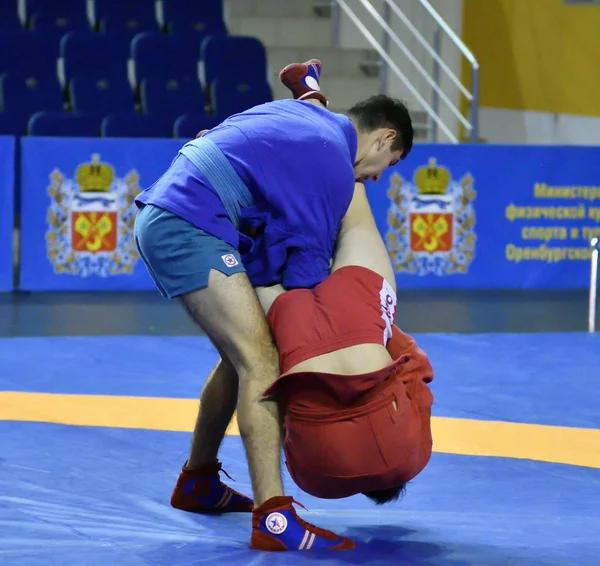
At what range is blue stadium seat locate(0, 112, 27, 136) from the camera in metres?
9.05

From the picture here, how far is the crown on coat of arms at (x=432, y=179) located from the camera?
26.9 ft

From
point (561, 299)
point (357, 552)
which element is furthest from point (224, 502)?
point (561, 299)

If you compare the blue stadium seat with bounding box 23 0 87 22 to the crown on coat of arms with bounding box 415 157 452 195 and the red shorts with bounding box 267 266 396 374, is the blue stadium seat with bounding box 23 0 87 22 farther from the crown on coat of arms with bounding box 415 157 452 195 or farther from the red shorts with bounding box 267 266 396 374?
the red shorts with bounding box 267 266 396 374

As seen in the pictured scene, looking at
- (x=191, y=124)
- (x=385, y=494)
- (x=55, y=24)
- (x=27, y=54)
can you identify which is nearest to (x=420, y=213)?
(x=191, y=124)

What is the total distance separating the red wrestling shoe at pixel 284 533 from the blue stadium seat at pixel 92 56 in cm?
711

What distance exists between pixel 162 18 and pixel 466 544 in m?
8.13

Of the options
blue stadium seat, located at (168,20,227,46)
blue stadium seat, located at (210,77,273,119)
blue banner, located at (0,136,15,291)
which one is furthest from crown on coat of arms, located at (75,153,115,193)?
blue stadium seat, located at (168,20,227,46)

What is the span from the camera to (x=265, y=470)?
9.43 feet

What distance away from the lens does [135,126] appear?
9.10 metres

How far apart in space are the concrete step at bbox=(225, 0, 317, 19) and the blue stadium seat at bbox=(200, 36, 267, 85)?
55.9 inches

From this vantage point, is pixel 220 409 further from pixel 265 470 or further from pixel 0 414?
pixel 0 414

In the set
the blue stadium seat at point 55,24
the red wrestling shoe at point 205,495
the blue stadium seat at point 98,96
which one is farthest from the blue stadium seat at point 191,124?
the red wrestling shoe at point 205,495

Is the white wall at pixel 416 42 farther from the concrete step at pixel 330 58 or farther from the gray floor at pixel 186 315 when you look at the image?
the gray floor at pixel 186 315

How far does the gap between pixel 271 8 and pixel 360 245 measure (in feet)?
28.4
